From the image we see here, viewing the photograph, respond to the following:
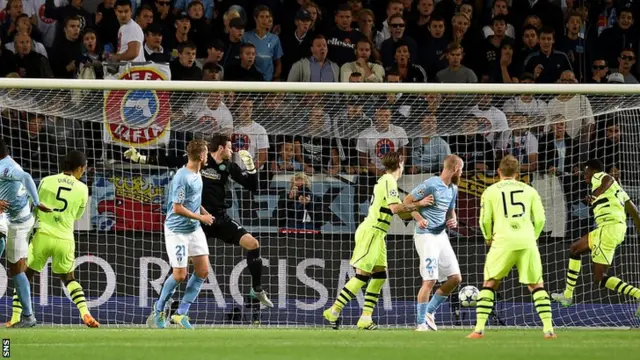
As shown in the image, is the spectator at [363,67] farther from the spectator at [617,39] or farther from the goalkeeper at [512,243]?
the goalkeeper at [512,243]

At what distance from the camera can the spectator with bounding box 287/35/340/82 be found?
18.3 m

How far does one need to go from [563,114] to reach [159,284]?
515cm

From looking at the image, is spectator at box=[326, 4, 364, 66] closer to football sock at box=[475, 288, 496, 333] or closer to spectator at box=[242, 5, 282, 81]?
spectator at box=[242, 5, 282, 81]

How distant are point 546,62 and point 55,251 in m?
7.73

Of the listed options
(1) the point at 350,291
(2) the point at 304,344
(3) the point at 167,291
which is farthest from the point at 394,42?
(2) the point at 304,344

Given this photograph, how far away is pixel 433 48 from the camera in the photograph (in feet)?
63.1

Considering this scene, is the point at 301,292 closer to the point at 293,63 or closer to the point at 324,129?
the point at 324,129

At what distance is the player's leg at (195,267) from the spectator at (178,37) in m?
4.20

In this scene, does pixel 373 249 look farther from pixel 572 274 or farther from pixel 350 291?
pixel 572 274

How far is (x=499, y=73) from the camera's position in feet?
63.0

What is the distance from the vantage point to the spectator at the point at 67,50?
17984 millimetres

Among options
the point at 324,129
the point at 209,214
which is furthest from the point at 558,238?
the point at 209,214

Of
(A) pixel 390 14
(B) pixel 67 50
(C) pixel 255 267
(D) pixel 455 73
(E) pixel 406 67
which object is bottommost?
(C) pixel 255 267

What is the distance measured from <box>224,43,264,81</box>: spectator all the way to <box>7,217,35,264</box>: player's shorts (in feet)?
13.9
